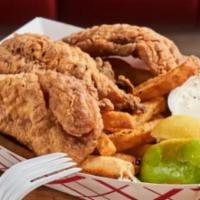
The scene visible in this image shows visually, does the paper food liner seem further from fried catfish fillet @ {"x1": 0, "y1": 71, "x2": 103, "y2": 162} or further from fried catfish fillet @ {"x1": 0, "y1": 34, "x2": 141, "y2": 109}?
fried catfish fillet @ {"x1": 0, "y1": 34, "x2": 141, "y2": 109}

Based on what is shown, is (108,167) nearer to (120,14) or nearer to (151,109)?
(151,109)

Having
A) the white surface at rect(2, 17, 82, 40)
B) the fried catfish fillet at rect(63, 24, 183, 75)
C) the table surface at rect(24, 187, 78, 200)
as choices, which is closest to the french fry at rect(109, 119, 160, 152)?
the table surface at rect(24, 187, 78, 200)

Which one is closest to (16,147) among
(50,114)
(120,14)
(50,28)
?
(50,114)

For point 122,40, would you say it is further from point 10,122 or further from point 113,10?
point 113,10

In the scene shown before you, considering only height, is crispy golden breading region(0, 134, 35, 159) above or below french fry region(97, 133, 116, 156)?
below

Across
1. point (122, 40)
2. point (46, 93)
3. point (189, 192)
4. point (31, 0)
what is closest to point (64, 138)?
point (46, 93)

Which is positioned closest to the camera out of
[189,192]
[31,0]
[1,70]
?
[189,192]

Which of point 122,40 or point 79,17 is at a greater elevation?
point 122,40
